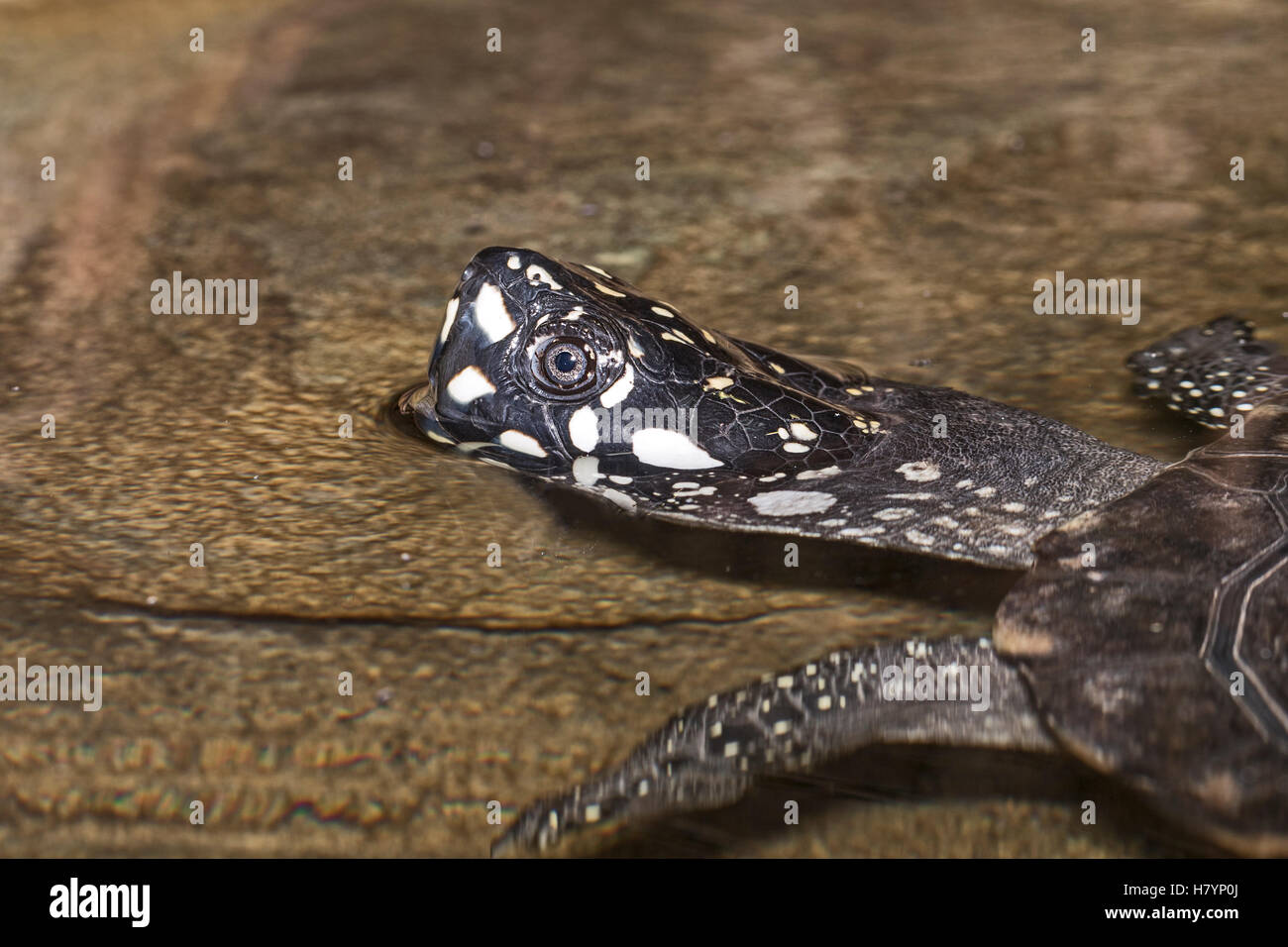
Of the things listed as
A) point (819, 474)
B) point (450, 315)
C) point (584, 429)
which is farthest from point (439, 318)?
point (819, 474)

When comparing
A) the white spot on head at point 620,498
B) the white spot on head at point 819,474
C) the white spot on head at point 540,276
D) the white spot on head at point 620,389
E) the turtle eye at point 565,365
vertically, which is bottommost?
the white spot on head at point 620,498

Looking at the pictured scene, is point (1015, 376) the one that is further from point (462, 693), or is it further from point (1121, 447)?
point (462, 693)

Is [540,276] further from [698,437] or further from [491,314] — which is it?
[698,437]

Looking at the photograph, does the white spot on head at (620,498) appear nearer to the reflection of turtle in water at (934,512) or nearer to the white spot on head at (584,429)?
the reflection of turtle in water at (934,512)

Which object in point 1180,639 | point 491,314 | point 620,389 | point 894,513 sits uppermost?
point 491,314

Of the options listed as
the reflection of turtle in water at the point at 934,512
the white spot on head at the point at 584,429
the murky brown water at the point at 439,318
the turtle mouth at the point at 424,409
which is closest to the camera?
the reflection of turtle in water at the point at 934,512

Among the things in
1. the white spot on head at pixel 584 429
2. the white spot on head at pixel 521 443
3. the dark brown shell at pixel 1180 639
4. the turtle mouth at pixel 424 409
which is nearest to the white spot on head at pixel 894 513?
the dark brown shell at pixel 1180 639

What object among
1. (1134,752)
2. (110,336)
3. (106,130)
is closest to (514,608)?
(1134,752)
